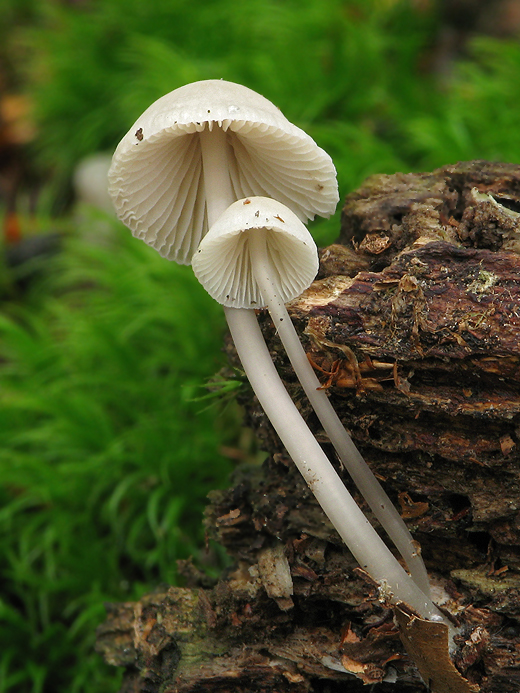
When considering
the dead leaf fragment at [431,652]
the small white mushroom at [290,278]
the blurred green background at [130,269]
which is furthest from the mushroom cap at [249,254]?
the dead leaf fragment at [431,652]

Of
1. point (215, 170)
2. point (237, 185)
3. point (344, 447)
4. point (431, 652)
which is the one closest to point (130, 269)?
point (237, 185)

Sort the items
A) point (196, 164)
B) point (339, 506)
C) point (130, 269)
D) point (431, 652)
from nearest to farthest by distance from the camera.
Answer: point (431, 652)
point (339, 506)
point (196, 164)
point (130, 269)

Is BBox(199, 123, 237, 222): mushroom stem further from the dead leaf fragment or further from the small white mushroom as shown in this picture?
the dead leaf fragment

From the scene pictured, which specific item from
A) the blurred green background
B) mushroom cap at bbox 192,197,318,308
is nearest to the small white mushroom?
mushroom cap at bbox 192,197,318,308

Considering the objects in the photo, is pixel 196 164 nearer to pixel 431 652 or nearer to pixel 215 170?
pixel 215 170

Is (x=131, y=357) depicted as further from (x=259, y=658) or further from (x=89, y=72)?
(x=89, y=72)

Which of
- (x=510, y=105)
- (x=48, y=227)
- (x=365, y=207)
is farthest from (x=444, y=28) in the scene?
(x=365, y=207)
